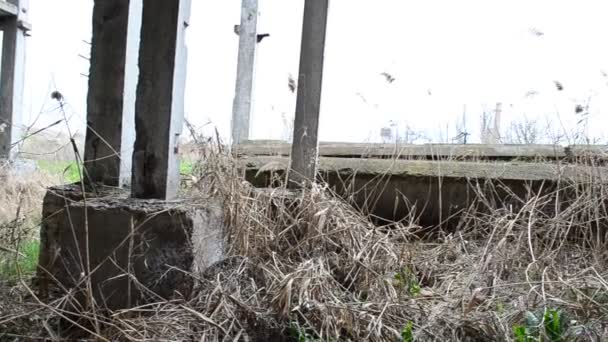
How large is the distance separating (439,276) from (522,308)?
0.55 meters

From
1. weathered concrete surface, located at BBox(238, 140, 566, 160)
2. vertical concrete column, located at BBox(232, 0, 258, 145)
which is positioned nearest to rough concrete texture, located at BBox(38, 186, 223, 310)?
weathered concrete surface, located at BBox(238, 140, 566, 160)

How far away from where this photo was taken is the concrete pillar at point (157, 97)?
1.79m

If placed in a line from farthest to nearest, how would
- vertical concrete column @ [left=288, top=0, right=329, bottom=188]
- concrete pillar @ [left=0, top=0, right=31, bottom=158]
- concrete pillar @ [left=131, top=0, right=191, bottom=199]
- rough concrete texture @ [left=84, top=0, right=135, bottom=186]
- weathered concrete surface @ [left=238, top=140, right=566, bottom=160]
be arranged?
concrete pillar @ [left=0, top=0, right=31, bottom=158] → weathered concrete surface @ [left=238, top=140, right=566, bottom=160] → vertical concrete column @ [left=288, top=0, right=329, bottom=188] → rough concrete texture @ [left=84, top=0, right=135, bottom=186] → concrete pillar @ [left=131, top=0, right=191, bottom=199]

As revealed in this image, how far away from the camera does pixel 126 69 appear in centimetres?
198

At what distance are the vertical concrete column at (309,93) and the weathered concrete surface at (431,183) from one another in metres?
0.27

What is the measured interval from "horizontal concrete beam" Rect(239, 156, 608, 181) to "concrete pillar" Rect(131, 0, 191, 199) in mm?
724

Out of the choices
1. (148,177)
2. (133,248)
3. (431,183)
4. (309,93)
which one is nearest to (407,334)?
(133,248)

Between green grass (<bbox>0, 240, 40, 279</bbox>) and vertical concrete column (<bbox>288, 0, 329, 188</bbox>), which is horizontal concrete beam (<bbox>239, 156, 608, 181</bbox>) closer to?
vertical concrete column (<bbox>288, 0, 329, 188</bbox>)

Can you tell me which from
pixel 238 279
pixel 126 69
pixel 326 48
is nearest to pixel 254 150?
pixel 326 48

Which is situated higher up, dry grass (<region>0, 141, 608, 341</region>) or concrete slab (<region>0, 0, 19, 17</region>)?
concrete slab (<region>0, 0, 19, 17</region>)

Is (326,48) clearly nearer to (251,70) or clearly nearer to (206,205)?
(206,205)

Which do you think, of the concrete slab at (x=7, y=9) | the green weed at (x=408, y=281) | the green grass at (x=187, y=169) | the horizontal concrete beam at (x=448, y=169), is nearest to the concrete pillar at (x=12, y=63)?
the concrete slab at (x=7, y=9)

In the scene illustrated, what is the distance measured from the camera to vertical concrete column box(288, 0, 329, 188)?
2.38 m

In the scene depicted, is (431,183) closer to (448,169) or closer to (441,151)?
(448,169)
